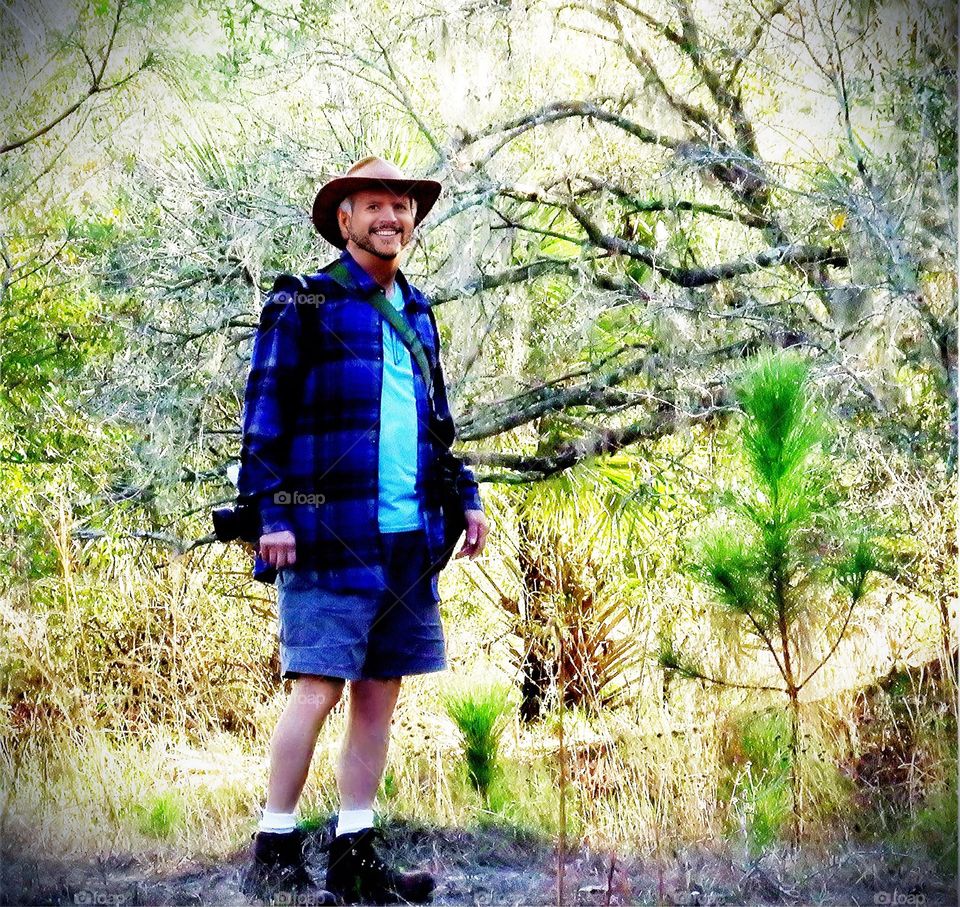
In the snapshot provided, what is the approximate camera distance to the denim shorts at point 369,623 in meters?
2.07

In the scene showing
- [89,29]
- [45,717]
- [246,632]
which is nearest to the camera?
[45,717]

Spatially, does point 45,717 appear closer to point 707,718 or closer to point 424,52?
point 707,718

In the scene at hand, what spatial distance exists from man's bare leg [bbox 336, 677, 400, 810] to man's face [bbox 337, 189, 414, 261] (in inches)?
31.7

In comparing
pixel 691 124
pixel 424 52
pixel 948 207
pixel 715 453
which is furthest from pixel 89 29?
pixel 948 207

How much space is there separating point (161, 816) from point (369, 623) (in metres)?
0.91

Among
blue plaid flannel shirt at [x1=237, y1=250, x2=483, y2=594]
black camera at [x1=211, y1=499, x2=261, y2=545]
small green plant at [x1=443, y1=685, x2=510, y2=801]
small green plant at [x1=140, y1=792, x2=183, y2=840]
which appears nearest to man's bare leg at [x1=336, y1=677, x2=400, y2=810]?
blue plaid flannel shirt at [x1=237, y1=250, x2=483, y2=594]

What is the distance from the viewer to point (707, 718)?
112 inches

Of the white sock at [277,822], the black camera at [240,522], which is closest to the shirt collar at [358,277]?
the black camera at [240,522]

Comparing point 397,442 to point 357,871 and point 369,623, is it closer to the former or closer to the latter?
point 369,623

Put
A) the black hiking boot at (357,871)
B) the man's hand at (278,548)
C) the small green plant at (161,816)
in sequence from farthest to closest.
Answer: the small green plant at (161,816)
the black hiking boot at (357,871)
the man's hand at (278,548)

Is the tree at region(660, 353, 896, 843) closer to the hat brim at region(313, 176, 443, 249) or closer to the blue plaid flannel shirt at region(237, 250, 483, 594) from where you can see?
the blue plaid flannel shirt at region(237, 250, 483, 594)

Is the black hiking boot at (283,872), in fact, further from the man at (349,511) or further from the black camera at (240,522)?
the black camera at (240,522)

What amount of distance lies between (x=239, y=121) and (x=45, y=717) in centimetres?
167

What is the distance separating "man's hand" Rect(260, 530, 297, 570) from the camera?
A: 2031 millimetres
